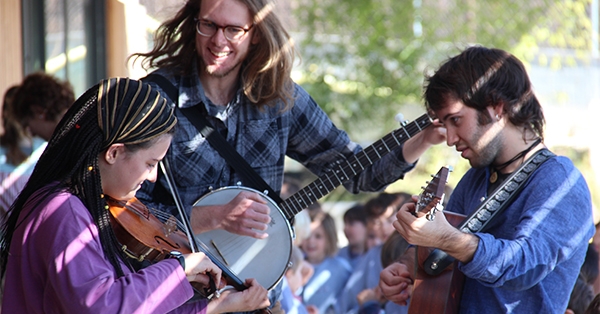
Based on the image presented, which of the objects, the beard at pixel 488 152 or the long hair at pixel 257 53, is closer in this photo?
the beard at pixel 488 152

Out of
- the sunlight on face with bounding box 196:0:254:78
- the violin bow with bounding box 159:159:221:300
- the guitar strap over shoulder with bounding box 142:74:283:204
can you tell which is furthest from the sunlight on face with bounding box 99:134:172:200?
the sunlight on face with bounding box 196:0:254:78

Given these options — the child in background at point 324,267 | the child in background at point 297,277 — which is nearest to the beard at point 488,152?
the child in background at point 297,277

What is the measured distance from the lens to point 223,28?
2971 millimetres

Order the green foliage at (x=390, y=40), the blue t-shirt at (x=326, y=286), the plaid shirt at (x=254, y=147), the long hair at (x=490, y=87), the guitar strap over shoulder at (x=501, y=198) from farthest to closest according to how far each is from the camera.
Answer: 1. the green foliage at (x=390, y=40)
2. the blue t-shirt at (x=326, y=286)
3. the plaid shirt at (x=254, y=147)
4. the long hair at (x=490, y=87)
5. the guitar strap over shoulder at (x=501, y=198)

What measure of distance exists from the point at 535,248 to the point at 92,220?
A: 4.42 ft

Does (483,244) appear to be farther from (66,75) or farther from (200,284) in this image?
(66,75)

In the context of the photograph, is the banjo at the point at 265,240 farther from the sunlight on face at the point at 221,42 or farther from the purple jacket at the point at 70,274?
the purple jacket at the point at 70,274

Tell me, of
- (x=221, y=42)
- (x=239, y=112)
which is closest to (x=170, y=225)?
(x=239, y=112)

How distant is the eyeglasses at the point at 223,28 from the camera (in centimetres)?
298

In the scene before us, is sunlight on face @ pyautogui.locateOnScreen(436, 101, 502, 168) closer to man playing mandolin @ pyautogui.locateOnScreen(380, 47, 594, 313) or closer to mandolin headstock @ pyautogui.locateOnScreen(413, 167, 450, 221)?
man playing mandolin @ pyautogui.locateOnScreen(380, 47, 594, 313)

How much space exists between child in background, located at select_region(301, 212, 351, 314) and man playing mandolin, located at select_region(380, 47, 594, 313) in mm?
2579

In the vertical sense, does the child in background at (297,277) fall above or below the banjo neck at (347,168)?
below

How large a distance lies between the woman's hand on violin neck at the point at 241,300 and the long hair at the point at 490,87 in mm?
941

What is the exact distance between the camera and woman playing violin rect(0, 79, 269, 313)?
79.6 inches
